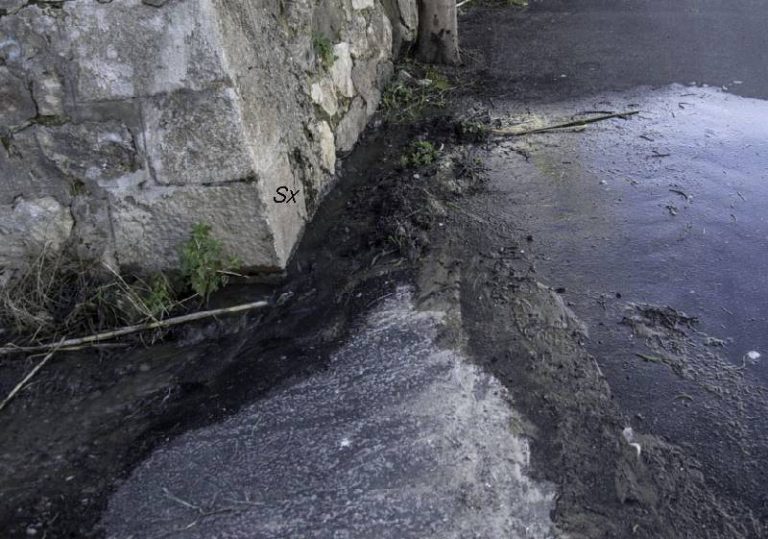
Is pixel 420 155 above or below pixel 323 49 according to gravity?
below

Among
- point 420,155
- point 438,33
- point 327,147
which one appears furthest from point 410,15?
point 327,147

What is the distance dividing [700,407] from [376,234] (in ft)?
5.46

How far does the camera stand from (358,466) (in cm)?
218

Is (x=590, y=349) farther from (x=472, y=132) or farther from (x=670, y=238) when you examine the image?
(x=472, y=132)

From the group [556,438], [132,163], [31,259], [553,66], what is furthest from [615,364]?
[553,66]

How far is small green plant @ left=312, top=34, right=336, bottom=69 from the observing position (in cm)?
381

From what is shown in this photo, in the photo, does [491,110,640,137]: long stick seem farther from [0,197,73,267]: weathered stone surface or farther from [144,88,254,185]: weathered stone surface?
[0,197,73,267]: weathered stone surface

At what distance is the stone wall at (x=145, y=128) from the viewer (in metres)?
2.58

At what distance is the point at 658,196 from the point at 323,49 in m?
2.06

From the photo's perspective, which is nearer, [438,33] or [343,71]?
[343,71]

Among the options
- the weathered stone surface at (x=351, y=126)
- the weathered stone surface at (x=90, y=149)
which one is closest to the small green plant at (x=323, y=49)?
the weathered stone surface at (x=351, y=126)

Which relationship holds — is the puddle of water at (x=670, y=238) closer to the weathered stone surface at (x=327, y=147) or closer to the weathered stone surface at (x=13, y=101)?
the weathered stone surface at (x=327, y=147)

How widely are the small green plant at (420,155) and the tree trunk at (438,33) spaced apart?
168cm

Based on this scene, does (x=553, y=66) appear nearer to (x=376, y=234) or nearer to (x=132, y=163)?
(x=376, y=234)
